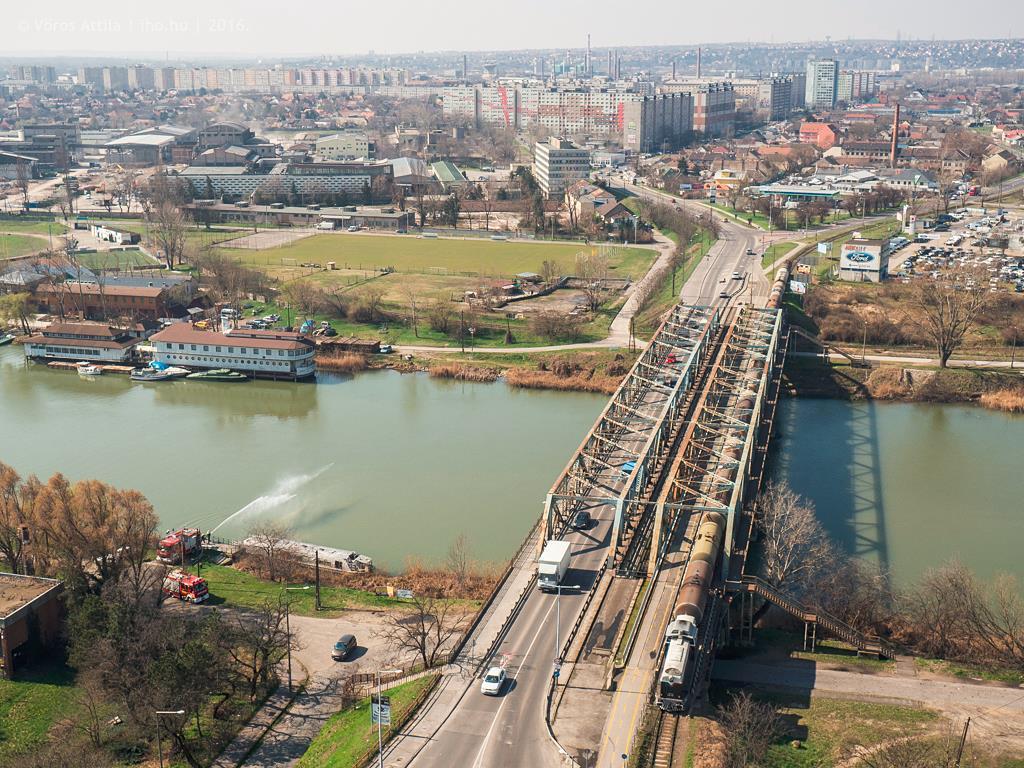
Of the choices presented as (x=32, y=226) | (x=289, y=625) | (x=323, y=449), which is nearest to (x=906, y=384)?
(x=323, y=449)

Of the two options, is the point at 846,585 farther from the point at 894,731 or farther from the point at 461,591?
the point at 461,591

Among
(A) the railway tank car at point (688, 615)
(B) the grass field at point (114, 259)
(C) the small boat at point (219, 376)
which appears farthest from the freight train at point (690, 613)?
(B) the grass field at point (114, 259)

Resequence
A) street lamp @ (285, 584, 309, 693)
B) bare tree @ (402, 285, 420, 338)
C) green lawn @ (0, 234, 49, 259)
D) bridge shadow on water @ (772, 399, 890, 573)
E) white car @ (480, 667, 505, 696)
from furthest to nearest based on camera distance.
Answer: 1. green lawn @ (0, 234, 49, 259)
2. bare tree @ (402, 285, 420, 338)
3. bridge shadow on water @ (772, 399, 890, 573)
4. street lamp @ (285, 584, 309, 693)
5. white car @ (480, 667, 505, 696)

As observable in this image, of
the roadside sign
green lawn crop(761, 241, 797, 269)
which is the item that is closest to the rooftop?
the roadside sign

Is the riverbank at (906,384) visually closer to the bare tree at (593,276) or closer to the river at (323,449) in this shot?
the river at (323,449)

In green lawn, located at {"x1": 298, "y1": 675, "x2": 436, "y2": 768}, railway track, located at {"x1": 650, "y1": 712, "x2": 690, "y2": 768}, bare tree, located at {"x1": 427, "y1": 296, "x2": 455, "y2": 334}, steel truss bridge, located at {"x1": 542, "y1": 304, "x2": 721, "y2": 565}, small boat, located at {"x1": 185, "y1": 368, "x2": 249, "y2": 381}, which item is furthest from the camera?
bare tree, located at {"x1": 427, "y1": 296, "x2": 455, "y2": 334}

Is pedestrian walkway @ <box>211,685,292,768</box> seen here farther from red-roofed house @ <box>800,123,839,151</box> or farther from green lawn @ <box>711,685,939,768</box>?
red-roofed house @ <box>800,123,839,151</box>

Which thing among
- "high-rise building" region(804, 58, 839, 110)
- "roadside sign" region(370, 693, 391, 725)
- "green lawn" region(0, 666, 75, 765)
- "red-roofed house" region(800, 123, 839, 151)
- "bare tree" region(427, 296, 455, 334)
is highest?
"high-rise building" region(804, 58, 839, 110)

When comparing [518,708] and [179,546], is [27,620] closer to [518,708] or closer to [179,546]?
[179,546]
